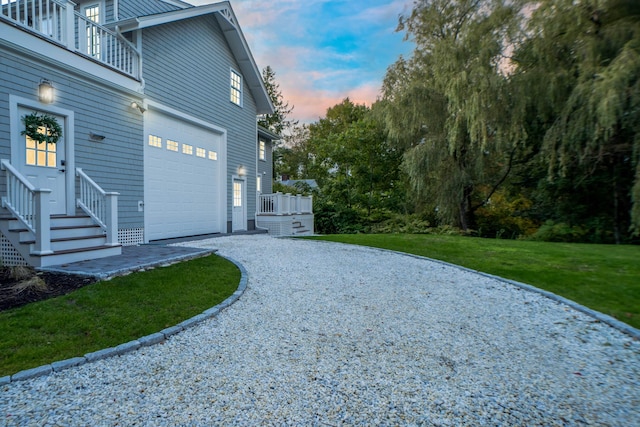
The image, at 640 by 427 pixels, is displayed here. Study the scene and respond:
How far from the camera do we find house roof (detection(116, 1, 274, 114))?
23.9ft

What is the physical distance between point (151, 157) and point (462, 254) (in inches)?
307

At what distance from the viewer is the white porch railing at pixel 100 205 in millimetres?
5773

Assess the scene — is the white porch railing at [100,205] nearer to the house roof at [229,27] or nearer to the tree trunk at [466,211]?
the house roof at [229,27]

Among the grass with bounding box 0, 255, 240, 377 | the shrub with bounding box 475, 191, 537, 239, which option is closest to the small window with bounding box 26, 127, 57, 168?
the grass with bounding box 0, 255, 240, 377

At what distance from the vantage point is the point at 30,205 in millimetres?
4883

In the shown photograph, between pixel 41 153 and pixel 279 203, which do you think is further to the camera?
pixel 279 203

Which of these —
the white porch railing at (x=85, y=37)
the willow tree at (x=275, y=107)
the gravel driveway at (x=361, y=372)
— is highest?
the willow tree at (x=275, y=107)

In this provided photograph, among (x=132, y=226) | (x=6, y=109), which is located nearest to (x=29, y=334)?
(x=6, y=109)

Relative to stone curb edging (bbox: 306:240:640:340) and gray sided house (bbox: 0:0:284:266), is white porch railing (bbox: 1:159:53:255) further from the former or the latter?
stone curb edging (bbox: 306:240:640:340)

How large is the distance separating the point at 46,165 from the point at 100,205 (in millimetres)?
1129

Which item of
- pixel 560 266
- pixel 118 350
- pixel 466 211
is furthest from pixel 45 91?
pixel 466 211

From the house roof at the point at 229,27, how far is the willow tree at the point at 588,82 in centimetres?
876

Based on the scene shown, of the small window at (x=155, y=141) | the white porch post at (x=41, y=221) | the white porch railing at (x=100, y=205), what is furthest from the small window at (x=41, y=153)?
the small window at (x=155, y=141)

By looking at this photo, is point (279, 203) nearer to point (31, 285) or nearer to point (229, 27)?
point (229, 27)
